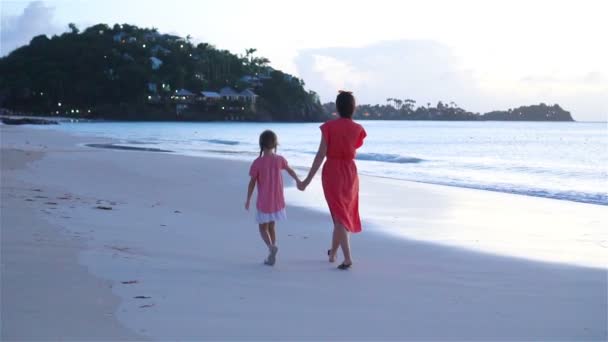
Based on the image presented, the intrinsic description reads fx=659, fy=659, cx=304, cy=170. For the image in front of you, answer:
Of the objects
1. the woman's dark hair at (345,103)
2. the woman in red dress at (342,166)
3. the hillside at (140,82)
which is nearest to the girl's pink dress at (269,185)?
the woman in red dress at (342,166)

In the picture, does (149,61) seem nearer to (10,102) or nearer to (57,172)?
(10,102)

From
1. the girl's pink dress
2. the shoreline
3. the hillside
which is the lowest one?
the shoreline

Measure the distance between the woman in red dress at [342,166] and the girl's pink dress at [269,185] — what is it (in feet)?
0.80

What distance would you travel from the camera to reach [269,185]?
5.96m

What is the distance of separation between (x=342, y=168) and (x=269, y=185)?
678 millimetres

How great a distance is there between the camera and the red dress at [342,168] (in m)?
5.83

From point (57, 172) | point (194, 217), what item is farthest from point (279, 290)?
point (57, 172)

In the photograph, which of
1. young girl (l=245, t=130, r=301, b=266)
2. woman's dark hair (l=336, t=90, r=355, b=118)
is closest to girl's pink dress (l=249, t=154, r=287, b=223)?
young girl (l=245, t=130, r=301, b=266)

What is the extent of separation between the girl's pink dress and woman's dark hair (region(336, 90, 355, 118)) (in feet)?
2.24

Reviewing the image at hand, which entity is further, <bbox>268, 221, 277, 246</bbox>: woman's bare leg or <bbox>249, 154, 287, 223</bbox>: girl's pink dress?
<bbox>268, 221, 277, 246</bbox>: woman's bare leg

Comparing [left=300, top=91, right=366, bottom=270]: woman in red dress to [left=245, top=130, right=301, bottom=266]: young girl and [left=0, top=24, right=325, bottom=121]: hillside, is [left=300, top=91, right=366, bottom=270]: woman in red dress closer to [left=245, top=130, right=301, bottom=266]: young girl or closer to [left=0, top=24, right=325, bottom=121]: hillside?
[left=245, top=130, right=301, bottom=266]: young girl

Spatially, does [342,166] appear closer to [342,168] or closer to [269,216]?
[342,168]

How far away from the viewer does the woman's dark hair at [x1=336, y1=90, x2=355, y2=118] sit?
590cm

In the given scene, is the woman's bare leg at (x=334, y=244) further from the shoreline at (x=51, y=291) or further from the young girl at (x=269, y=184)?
the shoreline at (x=51, y=291)
